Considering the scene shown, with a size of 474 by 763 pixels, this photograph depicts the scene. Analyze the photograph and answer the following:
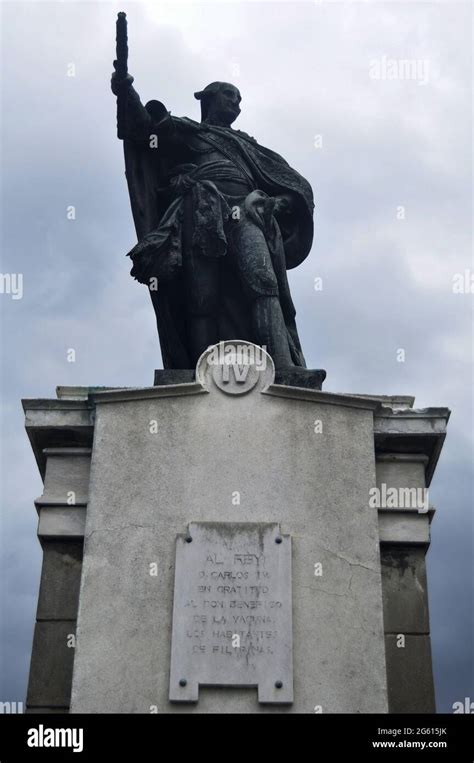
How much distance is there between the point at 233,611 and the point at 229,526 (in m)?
0.61

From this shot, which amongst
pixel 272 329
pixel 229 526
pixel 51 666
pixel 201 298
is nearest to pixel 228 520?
pixel 229 526

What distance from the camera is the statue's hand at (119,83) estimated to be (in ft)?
31.1

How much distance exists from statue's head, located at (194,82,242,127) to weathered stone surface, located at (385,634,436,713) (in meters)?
5.24

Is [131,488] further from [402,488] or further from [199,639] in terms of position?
[402,488]

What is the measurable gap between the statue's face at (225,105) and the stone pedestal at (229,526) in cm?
314

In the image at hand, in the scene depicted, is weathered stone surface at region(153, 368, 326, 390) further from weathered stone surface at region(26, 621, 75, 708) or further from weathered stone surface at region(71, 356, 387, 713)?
weathered stone surface at region(26, 621, 75, 708)

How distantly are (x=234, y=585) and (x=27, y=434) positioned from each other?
2.08 metres

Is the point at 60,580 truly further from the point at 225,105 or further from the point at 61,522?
the point at 225,105

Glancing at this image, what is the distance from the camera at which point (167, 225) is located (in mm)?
9586

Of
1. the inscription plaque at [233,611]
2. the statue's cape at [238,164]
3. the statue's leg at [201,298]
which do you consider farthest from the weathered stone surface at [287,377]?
the statue's cape at [238,164]

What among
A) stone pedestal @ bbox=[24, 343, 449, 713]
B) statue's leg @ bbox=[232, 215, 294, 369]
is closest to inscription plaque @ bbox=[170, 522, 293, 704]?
stone pedestal @ bbox=[24, 343, 449, 713]

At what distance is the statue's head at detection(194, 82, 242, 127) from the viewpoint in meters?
10.7
